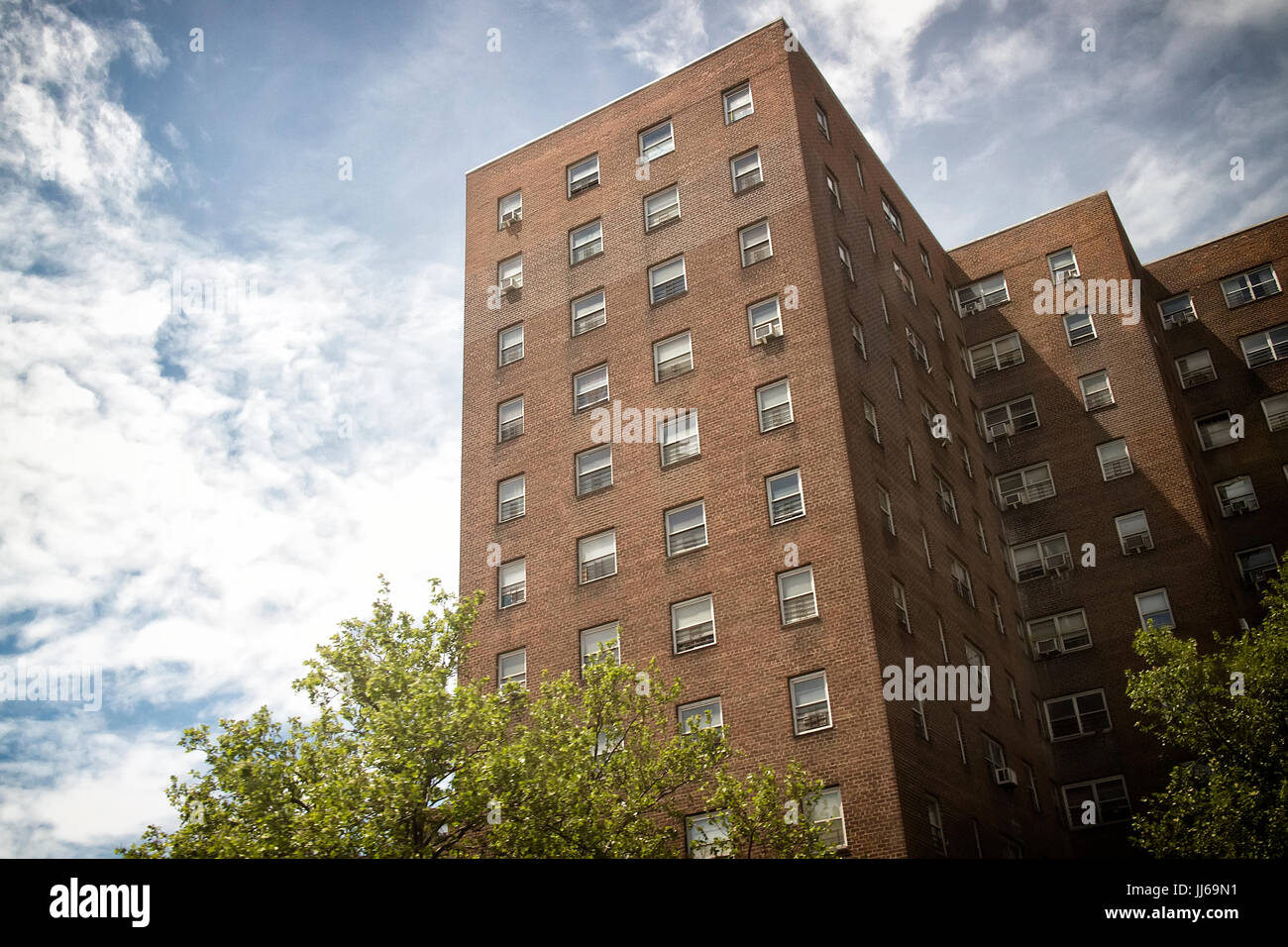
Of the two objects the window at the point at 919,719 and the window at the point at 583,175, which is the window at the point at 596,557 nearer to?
the window at the point at 919,719

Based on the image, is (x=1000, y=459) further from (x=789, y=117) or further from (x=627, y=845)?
(x=627, y=845)

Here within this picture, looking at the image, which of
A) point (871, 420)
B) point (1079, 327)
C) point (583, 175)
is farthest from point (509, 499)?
point (1079, 327)

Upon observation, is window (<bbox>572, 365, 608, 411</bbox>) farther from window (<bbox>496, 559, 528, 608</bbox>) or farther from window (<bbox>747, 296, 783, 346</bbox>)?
window (<bbox>496, 559, 528, 608</bbox>)

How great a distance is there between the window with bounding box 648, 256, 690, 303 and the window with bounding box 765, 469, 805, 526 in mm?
9635

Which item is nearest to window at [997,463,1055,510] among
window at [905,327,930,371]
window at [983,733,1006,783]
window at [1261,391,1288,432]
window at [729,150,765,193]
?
window at [905,327,930,371]

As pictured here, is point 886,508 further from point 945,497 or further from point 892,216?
point 892,216

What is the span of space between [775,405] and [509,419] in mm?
11853

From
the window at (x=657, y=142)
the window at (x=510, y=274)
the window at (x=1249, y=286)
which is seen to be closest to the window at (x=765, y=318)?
the window at (x=657, y=142)

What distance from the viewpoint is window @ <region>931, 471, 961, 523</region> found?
146 ft

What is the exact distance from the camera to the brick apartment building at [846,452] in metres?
35.5

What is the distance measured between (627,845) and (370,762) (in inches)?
248

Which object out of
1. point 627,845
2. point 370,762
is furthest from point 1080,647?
point 370,762

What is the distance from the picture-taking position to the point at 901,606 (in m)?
36.8

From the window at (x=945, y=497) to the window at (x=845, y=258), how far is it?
8.52 metres
